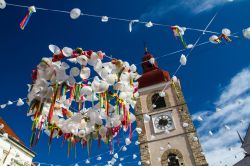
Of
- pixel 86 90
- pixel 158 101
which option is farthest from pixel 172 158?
pixel 86 90

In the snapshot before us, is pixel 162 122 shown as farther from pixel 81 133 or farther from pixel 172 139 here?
pixel 81 133

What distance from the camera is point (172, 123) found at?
17.7 meters

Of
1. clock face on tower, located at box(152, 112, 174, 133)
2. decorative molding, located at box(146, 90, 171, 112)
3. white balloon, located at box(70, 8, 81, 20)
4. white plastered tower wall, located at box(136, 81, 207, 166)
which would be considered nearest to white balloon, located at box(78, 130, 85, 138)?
white balloon, located at box(70, 8, 81, 20)

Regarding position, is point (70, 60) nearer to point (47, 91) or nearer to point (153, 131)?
point (47, 91)

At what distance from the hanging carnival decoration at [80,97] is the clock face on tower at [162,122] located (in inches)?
583

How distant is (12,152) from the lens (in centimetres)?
1673

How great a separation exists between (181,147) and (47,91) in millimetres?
15275

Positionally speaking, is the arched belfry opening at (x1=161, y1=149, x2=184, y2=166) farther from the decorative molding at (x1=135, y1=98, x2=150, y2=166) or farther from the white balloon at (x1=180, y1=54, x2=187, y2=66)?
the white balloon at (x1=180, y1=54, x2=187, y2=66)

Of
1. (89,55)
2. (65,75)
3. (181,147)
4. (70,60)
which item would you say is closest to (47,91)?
(65,75)

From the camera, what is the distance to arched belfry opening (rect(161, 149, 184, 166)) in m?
16.0

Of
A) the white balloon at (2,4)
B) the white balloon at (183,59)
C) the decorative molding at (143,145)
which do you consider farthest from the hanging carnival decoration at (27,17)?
the decorative molding at (143,145)

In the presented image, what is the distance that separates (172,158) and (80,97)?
14557 millimetres

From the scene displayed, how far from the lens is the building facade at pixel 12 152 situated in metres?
15.8

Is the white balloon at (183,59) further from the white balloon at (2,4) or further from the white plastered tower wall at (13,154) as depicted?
the white plastered tower wall at (13,154)
